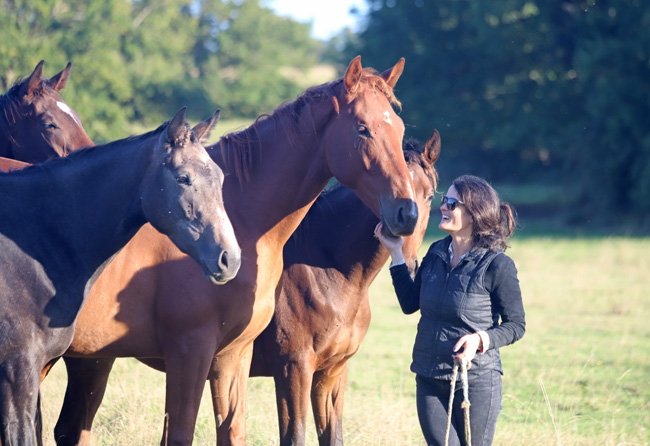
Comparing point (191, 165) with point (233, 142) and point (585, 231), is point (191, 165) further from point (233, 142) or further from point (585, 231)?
point (585, 231)

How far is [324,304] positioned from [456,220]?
1231mm

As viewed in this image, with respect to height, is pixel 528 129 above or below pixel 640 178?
above

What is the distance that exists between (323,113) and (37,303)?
1.89 metres

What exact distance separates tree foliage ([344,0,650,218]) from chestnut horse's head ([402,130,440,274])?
1730 centimetres

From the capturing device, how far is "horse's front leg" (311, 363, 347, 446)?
18.9 ft

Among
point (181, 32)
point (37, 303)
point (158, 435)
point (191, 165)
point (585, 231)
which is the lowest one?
point (158, 435)

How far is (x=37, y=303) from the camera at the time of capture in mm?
4172

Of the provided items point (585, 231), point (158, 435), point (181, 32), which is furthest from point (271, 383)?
point (181, 32)

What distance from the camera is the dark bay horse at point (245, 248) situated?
4.76 metres

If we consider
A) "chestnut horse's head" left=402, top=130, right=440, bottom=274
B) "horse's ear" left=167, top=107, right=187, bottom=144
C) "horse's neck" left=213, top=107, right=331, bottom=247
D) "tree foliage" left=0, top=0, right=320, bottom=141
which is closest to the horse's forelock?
"horse's neck" left=213, top=107, right=331, bottom=247

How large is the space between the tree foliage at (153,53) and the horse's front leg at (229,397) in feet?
43.5

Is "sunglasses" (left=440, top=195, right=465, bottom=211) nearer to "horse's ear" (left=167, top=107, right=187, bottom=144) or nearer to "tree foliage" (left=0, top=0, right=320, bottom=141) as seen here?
"horse's ear" (left=167, top=107, right=187, bottom=144)

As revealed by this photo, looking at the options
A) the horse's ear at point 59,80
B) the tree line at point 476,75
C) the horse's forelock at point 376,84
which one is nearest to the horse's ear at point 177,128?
the horse's forelock at point 376,84

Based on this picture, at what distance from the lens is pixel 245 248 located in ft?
16.4
